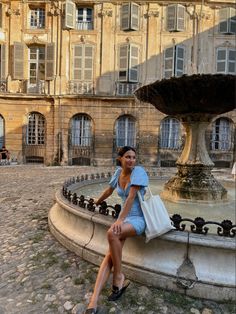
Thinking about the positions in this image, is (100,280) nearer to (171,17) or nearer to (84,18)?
(171,17)

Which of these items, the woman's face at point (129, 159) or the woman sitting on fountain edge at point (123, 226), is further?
the woman's face at point (129, 159)

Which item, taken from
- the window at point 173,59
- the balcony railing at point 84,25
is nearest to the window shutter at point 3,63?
the balcony railing at point 84,25

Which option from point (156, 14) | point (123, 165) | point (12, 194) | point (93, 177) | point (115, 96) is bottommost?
point (12, 194)

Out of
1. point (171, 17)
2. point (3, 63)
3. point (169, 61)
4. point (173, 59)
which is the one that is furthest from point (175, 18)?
point (3, 63)

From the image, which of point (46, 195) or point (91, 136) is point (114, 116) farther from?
point (46, 195)

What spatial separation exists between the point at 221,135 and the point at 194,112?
16296 millimetres

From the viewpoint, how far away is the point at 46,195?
354 inches

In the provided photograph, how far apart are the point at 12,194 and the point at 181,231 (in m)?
6.55

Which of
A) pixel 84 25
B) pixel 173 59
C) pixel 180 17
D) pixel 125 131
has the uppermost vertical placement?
pixel 180 17

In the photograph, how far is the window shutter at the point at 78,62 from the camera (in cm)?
2189

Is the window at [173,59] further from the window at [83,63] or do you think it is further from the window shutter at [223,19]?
the window at [83,63]

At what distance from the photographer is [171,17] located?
856 inches

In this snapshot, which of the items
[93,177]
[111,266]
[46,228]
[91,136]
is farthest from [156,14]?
[111,266]

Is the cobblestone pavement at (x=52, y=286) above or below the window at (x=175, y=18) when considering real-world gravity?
below
